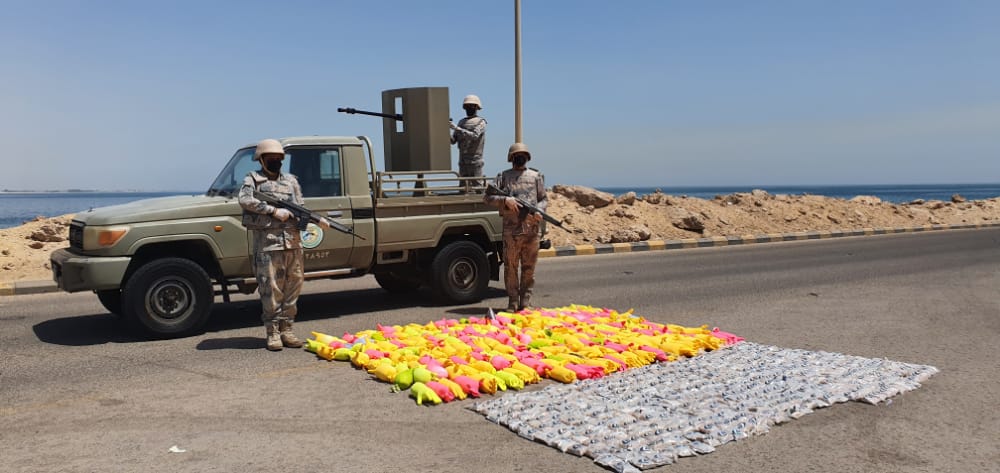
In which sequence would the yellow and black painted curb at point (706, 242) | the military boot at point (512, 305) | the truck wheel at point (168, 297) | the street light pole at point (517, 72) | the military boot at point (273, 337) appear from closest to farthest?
the military boot at point (273, 337) → the truck wheel at point (168, 297) → the military boot at point (512, 305) → the yellow and black painted curb at point (706, 242) → the street light pole at point (517, 72)

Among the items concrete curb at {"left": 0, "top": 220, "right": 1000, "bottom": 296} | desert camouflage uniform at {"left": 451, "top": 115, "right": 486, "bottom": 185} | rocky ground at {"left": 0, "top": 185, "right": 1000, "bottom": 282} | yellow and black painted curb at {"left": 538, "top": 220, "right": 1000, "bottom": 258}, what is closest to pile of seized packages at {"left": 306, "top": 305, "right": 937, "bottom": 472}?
desert camouflage uniform at {"left": 451, "top": 115, "right": 486, "bottom": 185}

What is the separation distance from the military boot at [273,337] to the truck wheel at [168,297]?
0.94 meters

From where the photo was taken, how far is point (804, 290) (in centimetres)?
1126

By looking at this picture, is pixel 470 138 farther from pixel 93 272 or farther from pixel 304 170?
pixel 93 272

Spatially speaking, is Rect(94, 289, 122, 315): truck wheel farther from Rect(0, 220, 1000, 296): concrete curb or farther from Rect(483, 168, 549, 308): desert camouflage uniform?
Rect(0, 220, 1000, 296): concrete curb

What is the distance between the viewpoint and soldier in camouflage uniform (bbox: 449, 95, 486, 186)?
36.3 ft

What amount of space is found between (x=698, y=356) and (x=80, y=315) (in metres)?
7.08

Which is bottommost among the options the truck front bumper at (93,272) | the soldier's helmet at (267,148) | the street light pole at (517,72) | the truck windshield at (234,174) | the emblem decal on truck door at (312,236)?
the truck front bumper at (93,272)

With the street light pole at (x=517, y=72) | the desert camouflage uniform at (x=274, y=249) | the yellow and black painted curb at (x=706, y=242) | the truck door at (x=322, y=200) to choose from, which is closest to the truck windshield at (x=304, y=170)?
the truck door at (x=322, y=200)

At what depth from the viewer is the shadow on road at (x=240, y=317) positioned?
7.57 meters

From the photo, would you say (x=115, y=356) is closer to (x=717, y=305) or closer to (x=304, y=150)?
(x=304, y=150)

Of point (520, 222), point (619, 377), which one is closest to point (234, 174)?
point (520, 222)

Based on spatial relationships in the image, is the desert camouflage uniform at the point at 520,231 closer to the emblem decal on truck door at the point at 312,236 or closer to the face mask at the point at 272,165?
the emblem decal on truck door at the point at 312,236

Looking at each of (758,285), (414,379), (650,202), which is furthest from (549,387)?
(650,202)
